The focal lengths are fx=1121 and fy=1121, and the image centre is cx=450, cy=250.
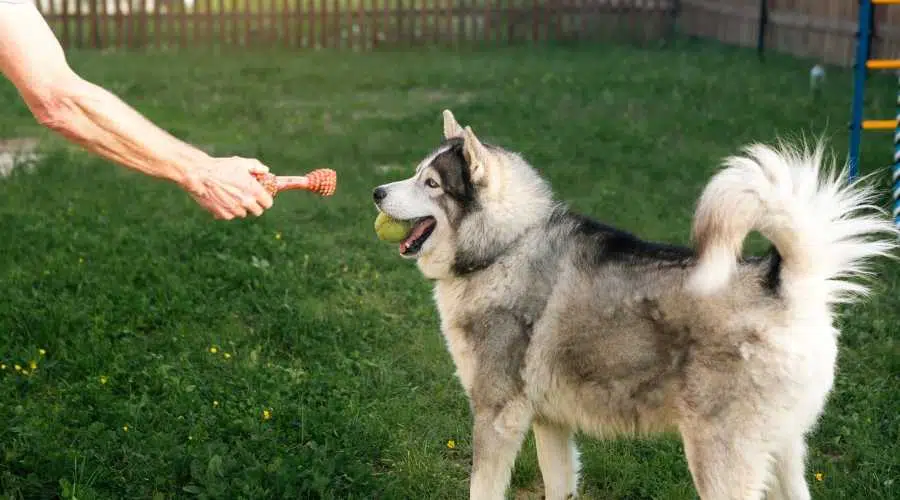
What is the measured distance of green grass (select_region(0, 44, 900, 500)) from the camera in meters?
4.53

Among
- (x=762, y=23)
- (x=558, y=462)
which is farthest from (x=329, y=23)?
(x=558, y=462)

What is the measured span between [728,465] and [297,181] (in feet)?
5.47

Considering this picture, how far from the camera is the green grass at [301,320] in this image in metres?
4.53

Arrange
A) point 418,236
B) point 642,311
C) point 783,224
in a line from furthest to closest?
1. point 418,236
2. point 642,311
3. point 783,224

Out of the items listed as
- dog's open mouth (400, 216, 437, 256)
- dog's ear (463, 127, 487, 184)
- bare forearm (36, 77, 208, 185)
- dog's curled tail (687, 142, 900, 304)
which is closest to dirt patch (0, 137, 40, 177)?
dog's open mouth (400, 216, 437, 256)

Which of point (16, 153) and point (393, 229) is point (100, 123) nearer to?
point (393, 229)

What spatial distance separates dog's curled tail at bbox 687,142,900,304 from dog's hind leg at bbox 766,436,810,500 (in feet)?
1.86

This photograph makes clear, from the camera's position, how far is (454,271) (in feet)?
14.6

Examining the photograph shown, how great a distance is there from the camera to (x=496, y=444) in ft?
13.6

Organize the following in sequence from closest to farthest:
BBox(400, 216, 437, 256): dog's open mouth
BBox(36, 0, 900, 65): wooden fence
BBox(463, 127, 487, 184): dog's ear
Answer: BBox(463, 127, 487, 184): dog's ear → BBox(400, 216, 437, 256): dog's open mouth → BBox(36, 0, 900, 65): wooden fence

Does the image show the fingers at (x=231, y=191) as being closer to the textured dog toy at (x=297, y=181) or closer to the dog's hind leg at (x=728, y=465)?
the textured dog toy at (x=297, y=181)

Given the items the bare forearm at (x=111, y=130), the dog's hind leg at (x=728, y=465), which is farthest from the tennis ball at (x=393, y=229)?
the dog's hind leg at (x=728, y=465)

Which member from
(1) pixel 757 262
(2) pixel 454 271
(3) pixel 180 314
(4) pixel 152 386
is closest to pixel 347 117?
(3) pixel 180 314

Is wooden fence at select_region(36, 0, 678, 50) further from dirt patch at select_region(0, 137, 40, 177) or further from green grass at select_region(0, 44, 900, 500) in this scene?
dirt patch at select_region(0, 137, 40, 177)
